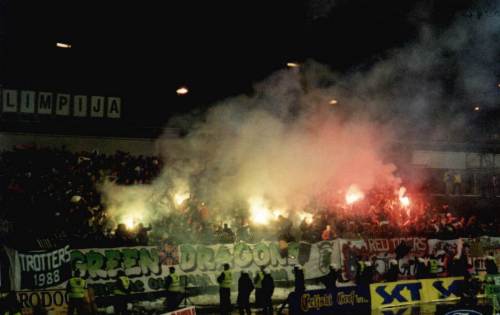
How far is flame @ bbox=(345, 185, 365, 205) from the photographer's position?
1831cm

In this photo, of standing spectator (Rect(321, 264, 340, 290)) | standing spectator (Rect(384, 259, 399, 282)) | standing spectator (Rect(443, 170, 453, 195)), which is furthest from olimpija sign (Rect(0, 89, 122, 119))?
standing spectator (Rect(443, 170, 453, 195))

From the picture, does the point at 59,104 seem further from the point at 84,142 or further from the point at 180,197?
the point at 180,197

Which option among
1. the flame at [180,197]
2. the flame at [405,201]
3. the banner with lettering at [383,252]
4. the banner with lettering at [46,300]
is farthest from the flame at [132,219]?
the flame at [405,201]

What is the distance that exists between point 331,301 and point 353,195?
292 inches

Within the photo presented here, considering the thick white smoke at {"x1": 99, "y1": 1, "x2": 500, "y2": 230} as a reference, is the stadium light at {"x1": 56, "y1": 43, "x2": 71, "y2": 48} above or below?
above

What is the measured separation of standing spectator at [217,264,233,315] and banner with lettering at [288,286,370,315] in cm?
202

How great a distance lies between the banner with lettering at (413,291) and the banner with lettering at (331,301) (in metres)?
0.95

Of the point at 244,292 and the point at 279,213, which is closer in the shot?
the point at 244,292

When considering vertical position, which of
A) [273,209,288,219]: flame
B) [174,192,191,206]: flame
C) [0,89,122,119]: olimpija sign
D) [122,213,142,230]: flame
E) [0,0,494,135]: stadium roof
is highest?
[0,0,494,135]: stadium roof

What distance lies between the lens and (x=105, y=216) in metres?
14.6

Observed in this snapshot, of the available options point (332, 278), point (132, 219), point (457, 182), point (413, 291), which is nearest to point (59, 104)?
point (132, 219)


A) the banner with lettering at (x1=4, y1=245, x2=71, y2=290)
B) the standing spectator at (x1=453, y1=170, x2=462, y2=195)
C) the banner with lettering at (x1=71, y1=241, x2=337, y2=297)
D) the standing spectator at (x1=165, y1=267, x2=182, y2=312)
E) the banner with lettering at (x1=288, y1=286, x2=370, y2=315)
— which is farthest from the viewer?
the standing spectator at (x1=453, y1=170, x2=462, y2=195)

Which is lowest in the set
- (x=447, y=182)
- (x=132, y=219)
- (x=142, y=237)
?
(x=142, y=237)

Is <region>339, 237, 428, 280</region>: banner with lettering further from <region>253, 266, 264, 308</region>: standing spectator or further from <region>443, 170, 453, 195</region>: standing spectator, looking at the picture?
<region>443, 170, 453, 195</region>: standing spectator
